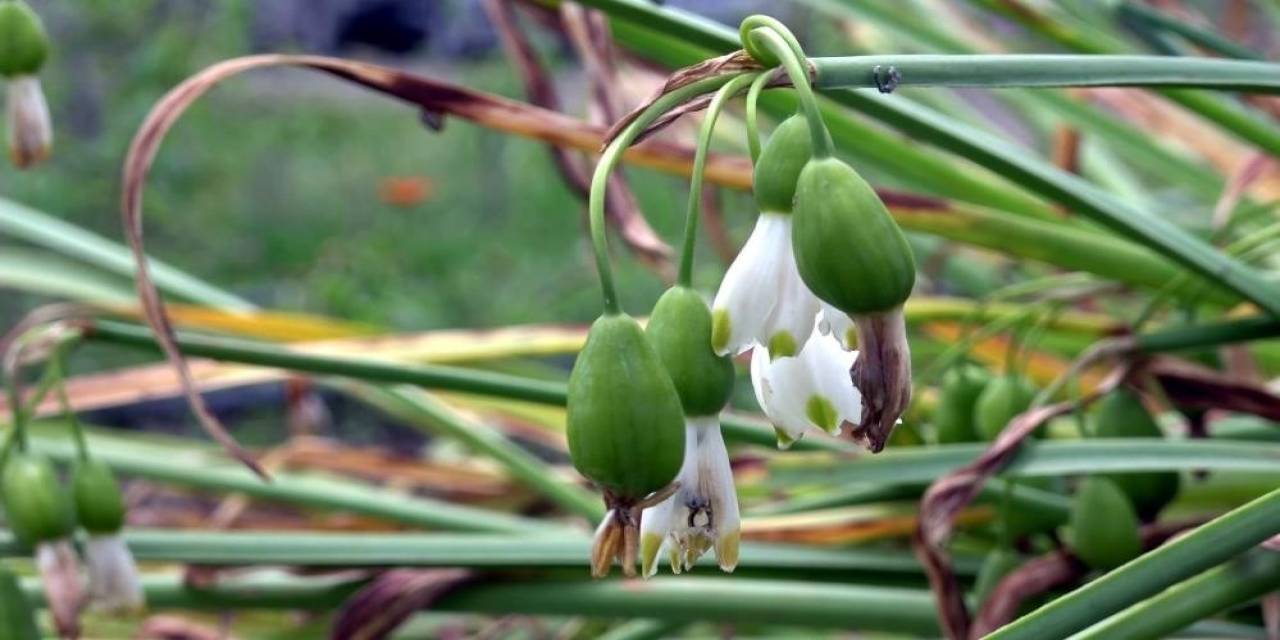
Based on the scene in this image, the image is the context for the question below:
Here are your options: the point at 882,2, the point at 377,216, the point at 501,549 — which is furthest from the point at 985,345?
the point at 377,216

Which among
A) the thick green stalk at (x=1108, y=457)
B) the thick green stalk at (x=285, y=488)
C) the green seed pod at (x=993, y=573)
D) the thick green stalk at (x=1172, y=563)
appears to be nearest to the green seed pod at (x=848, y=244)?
the thick green stalk at (x=1172, y=563)

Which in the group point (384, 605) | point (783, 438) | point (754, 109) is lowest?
point (384, 605)

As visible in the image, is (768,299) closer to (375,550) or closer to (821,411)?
(821,411)

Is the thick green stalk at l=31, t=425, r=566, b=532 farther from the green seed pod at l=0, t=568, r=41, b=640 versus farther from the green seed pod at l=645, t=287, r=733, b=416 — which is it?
the green seed pod at l=645, t=287, r=733, b=416

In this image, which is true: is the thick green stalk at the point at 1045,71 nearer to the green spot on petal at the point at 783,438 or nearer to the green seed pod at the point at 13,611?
the green spot on petal at the point at 783,438

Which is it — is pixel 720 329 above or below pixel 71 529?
above

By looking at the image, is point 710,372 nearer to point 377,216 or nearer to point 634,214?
point 634,214

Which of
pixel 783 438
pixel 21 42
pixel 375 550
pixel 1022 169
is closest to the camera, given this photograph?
pixel 783 438

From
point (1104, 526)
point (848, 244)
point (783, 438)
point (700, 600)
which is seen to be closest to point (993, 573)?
point (1104, 526)

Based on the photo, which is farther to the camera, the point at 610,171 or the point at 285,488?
the point at 285,488
